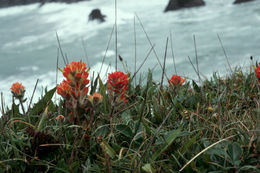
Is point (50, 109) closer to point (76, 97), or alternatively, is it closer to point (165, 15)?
point (76, 97)

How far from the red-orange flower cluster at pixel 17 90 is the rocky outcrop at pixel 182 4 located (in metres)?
9.23

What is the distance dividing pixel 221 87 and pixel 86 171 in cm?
139

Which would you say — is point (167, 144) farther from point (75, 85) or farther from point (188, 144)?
point (75, 85)

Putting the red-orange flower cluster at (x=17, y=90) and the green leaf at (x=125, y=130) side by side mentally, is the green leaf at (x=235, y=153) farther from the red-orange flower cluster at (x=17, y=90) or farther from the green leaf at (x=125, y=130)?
the red-orange flower cluster at (x=17, y=90)

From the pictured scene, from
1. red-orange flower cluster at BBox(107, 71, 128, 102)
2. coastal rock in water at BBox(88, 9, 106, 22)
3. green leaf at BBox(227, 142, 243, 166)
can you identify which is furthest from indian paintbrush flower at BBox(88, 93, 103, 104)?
coastal rock in water at BBox(88, 9, 106, 22)

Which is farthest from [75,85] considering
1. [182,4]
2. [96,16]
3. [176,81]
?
[182,4]

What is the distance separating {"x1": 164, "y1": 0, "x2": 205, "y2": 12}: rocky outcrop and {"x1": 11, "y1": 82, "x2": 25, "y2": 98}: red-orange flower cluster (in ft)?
30.3

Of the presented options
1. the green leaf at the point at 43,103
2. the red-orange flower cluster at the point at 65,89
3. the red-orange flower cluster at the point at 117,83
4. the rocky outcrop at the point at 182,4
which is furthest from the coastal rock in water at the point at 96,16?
the red-orange flower cluster at the point at 65,89

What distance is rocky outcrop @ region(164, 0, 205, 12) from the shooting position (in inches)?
406

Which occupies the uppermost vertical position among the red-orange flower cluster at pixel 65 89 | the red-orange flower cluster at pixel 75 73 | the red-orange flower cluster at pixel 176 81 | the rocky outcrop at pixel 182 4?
the rocky outcrop at pixel 182 4

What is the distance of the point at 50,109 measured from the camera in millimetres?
1762

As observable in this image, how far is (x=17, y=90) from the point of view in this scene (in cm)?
170

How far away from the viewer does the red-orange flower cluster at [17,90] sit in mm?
1694

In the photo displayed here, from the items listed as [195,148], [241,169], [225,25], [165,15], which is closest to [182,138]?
[195,148]
